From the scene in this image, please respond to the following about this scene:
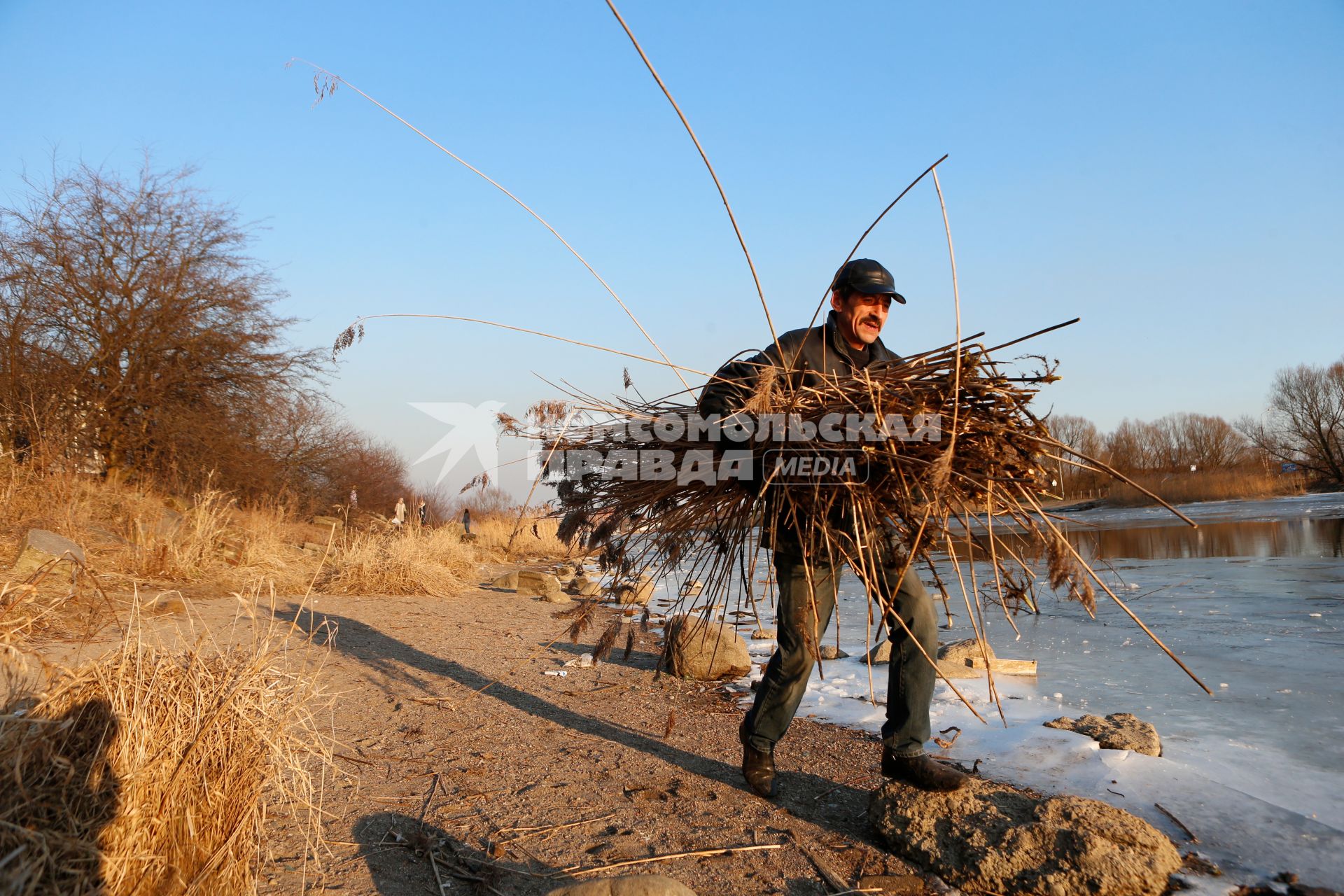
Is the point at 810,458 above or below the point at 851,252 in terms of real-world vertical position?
below

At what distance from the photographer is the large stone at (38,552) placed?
17.8ft

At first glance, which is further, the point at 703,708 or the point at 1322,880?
the point at 703,708

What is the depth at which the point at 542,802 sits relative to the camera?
2.86m

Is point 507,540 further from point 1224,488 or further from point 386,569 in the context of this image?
point 1224,488

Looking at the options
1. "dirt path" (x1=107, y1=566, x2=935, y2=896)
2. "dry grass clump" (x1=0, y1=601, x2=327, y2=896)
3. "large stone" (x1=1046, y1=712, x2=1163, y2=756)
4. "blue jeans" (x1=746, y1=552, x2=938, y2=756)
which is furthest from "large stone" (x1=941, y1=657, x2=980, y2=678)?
"dry grass clump" (x1=0, y1=601, x2=327, y2=896)

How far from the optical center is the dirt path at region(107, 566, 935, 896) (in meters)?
2.31

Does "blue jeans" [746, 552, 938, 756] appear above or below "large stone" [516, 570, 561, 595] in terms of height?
above

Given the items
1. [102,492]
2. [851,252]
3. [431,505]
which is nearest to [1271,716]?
[851,252]

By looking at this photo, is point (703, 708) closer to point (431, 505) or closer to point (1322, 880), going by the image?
point (1322, 880)

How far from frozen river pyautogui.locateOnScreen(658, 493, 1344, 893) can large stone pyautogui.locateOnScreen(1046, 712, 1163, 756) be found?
7 centimetres

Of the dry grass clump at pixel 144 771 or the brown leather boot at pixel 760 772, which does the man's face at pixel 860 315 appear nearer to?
the brown leather boot at pixel 760 772

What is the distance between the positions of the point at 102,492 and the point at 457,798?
10436 millimetres

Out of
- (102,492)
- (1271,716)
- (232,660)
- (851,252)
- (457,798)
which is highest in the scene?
(851,252)

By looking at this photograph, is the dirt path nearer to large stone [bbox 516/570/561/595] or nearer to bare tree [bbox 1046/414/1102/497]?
bare tree [bbox 1046/414/1102/497]
